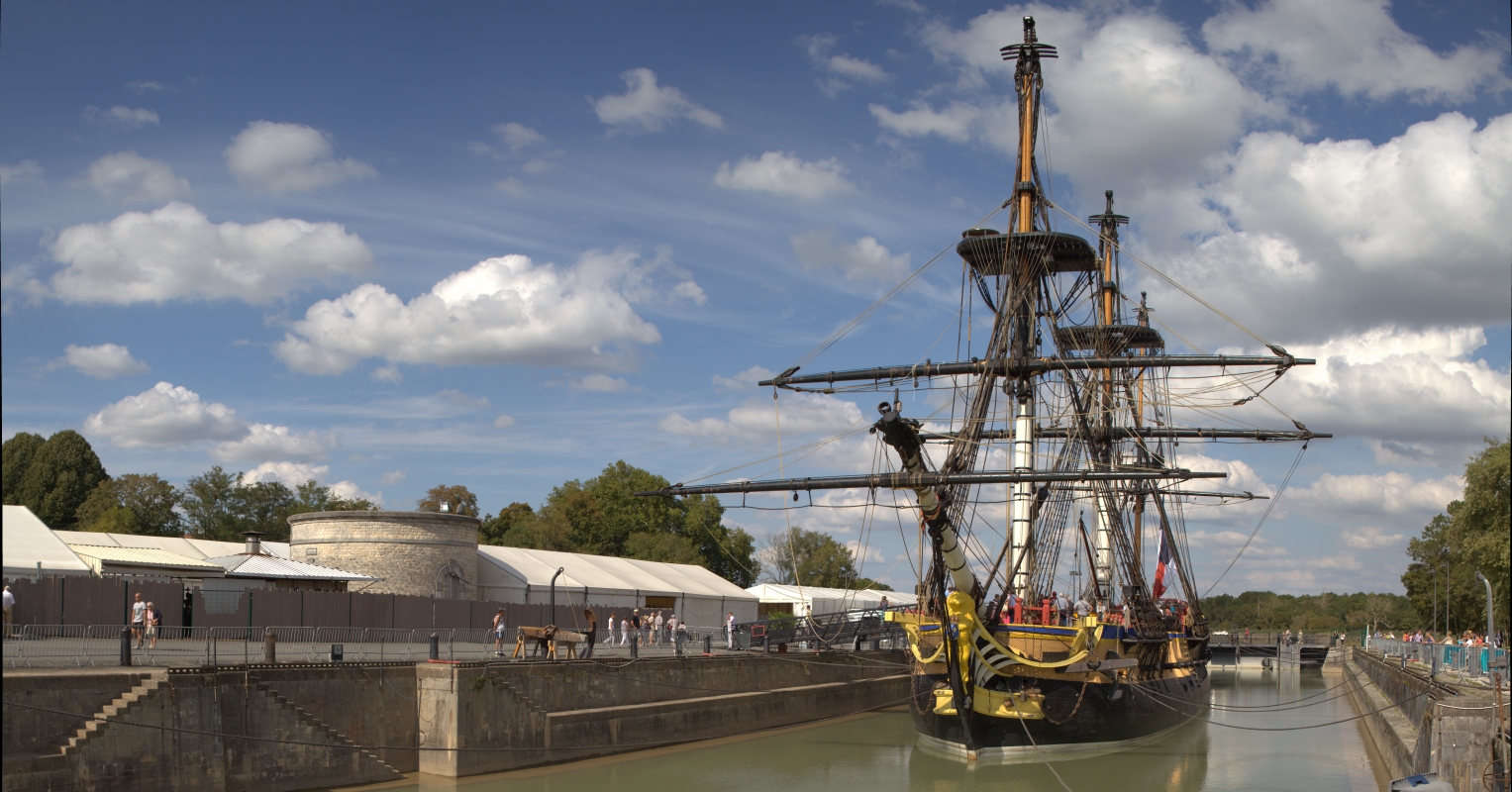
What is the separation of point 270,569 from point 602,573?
19.6 m

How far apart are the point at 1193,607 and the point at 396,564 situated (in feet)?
108

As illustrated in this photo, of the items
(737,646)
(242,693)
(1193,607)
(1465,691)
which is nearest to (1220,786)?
(1465,691)

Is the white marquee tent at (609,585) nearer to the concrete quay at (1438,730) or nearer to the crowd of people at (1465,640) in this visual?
the concrete quay at (1438,730)

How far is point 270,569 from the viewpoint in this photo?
3209 centimetres

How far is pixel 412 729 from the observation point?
23125mm

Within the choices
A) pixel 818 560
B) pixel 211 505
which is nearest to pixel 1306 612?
pixel 818 560

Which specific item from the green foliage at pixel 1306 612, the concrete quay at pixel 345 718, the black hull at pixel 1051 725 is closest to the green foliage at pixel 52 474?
the concrete quay at pixel 345 718

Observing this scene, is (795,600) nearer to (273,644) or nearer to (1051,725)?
(1051,725)

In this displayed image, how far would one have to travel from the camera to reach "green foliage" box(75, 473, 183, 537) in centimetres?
6200

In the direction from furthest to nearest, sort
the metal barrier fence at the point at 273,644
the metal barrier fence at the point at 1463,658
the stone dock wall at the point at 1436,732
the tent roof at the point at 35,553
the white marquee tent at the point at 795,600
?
the white marquee tent at the point at 795,600
the tent roof at the point at 35,553
the metal barrier fence at the point at 1463,658
the metal barrier fence at the point at 273,644
the stone dock wall at the point at 1436,732

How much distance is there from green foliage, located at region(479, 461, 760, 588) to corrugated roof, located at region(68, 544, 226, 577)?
39.8 meters

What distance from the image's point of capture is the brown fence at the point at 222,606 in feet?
83.5

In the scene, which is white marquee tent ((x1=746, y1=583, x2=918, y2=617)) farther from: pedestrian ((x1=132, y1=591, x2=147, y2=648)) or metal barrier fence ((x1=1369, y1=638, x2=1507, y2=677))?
pedestrian ((x1=132, y1=591, x2=147, y2=648))

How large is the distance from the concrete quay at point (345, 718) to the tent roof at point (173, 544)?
60.4ft
